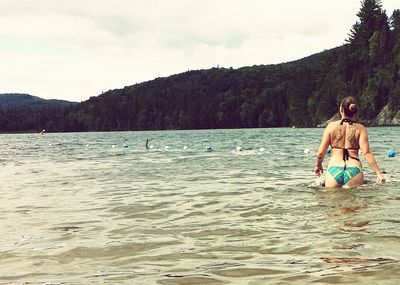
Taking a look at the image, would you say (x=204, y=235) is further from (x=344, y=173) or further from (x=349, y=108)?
(x=349, y=108)

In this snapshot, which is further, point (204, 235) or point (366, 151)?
point (366, 151)

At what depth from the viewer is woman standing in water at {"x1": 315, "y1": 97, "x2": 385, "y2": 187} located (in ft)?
37.4

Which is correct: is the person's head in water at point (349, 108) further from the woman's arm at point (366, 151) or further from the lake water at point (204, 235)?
the lake water at point (204, 235)

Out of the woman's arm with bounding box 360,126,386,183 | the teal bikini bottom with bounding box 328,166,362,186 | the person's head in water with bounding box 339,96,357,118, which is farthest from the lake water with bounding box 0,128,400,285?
the person's head in water with bounding box 339,96,357,118

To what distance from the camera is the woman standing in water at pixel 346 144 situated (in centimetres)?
1141

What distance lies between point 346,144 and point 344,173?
0.73m

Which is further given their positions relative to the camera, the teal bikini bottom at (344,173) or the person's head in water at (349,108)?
the teal bikini bottom at (344,173)

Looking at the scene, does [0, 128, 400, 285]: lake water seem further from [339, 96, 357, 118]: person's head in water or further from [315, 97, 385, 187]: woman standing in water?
[339, 96, 357, 118]: person's head in water

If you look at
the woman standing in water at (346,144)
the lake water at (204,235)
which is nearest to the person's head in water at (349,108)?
the woman standing in water at (346,144)

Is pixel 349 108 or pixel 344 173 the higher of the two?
pixel 349 108

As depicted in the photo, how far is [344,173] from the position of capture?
11688 millimetres

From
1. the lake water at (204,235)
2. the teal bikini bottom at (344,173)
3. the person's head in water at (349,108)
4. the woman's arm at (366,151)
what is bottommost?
the lake water at (204,235)

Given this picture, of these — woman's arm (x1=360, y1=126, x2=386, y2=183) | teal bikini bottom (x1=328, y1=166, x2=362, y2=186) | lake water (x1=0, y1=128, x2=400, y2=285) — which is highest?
woman's arm (x1=360, y1=126, x2=386, y2=183)

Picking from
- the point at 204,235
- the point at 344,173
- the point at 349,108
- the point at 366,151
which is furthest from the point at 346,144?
the point at 204,235
